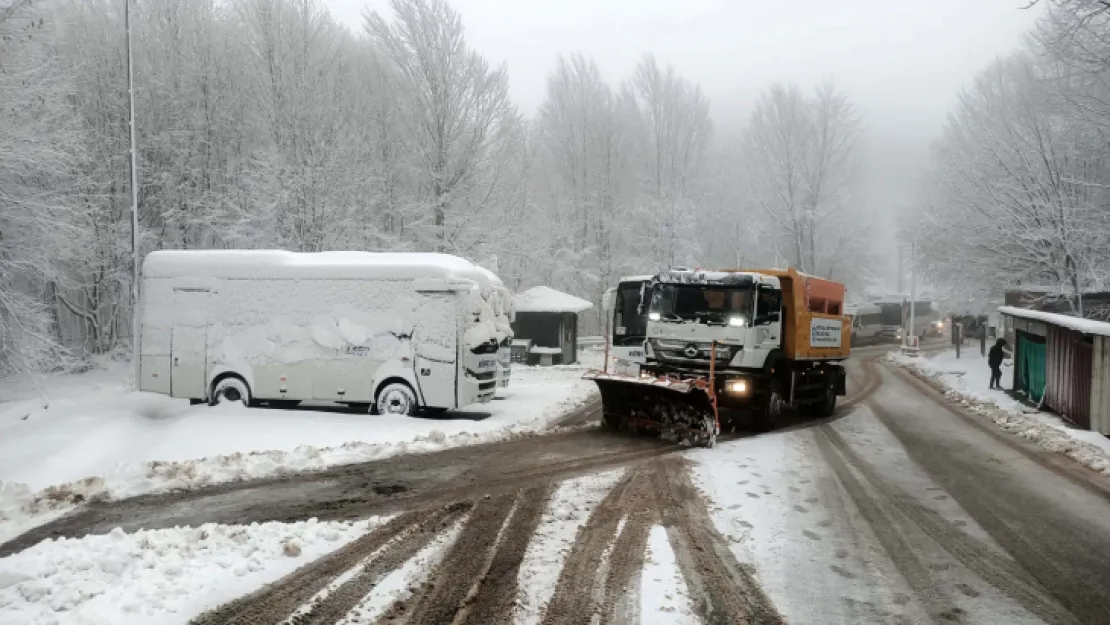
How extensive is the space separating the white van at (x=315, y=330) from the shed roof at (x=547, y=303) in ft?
55.5

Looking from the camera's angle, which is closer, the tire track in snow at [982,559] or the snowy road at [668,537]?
the snowy road at [668,537]

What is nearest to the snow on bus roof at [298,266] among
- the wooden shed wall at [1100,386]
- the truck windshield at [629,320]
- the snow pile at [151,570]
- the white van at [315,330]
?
the white van at [315,330]

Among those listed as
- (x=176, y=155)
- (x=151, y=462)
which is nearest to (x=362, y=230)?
(x=176, y=155)

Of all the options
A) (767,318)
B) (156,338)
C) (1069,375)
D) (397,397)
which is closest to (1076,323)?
(1069,375)

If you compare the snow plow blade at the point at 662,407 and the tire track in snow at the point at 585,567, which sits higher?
the snow plow blade at the point at 662,407

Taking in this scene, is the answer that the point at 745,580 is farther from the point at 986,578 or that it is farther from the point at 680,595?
the point at 986,578

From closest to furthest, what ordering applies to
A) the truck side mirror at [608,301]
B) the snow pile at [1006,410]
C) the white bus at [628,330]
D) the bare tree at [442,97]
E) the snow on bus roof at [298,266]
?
the snow pile at [1006,410] < the snow on bus roof at [298,266] < the truck side mirror at [608,301] < the white bus at [628,330] < the bare tree at [442,97]

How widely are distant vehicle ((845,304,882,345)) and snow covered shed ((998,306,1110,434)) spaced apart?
2819 cm

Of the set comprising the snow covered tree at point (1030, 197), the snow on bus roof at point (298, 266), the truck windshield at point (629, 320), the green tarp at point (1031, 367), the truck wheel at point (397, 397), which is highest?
the snow covered tree at point (1030, 197)

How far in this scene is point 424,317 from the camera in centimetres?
1326

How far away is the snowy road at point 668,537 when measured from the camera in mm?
5020

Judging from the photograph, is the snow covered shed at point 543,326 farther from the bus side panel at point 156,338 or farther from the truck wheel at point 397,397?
the bus side panel at point 156,338

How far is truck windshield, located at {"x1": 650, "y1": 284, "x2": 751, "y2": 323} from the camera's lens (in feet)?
42.3

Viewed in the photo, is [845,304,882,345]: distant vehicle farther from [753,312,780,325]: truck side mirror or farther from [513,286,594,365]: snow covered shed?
[753,312,780,325]: truck side mirror
